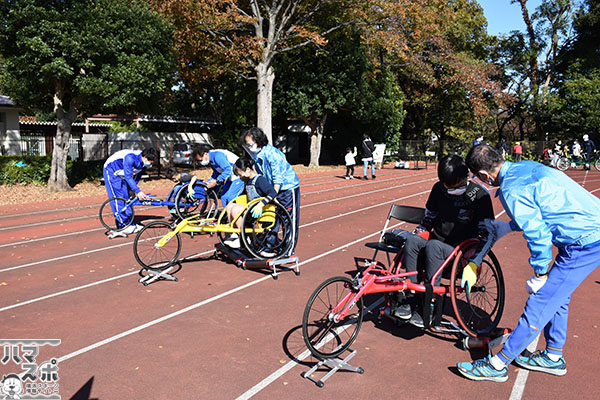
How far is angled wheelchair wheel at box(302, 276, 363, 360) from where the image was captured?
156 inches

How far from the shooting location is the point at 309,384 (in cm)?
382

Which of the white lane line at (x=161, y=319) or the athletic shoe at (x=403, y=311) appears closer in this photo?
the white lane line at (x=161, y=319)

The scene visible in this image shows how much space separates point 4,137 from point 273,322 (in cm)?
2503

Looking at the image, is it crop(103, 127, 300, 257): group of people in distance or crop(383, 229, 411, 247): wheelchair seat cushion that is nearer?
crop(383, 229, 411, 247): wheelchair seat cushion

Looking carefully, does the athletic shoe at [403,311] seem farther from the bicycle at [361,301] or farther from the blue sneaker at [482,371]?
the blue sneaker at [482,371]

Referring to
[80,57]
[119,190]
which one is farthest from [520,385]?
[80,57]

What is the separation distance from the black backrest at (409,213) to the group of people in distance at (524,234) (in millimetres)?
263

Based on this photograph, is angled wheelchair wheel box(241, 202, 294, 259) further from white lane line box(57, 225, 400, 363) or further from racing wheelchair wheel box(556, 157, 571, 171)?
racing wheelchair wheel box(556, 157, 571, 171)

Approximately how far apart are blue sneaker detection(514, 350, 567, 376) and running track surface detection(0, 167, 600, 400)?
0.08 meters

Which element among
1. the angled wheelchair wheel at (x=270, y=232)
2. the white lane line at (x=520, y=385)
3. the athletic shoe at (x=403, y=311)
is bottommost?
the white lane line at (x=520, y=385)

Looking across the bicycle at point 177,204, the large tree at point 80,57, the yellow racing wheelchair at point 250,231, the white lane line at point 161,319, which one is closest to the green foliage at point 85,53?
the large tree at point 80,57

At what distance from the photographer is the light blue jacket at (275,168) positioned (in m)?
6.71

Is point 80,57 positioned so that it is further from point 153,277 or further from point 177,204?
point 153,277

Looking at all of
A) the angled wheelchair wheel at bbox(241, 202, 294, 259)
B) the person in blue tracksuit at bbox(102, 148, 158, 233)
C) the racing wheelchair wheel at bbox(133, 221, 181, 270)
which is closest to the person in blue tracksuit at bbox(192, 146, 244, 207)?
the person in blue tracksuit at bbox(102, 148, 158, 233)
